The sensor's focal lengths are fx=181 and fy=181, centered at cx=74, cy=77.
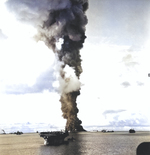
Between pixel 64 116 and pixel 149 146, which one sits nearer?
pixel 149 146

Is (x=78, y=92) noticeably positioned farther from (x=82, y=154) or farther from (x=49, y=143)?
(x=82, y=154)

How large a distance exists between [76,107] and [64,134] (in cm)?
2928

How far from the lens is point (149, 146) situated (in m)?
7.80

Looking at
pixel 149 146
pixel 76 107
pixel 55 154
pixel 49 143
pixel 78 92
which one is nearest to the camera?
pixel 149 146

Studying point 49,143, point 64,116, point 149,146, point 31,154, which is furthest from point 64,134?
point 149,146

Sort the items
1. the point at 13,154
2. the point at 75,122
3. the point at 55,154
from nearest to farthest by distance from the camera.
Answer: the point at 55,154 < the point at 13,154 < the point at 75,122

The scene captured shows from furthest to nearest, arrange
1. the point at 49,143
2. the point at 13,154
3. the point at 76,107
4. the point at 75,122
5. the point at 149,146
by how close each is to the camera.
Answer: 1. the point at 75,122
2. the point at 76,107
3. the point at 49,143
4. the point at 13,154
5. the point at 149,146

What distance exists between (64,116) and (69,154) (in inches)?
1947

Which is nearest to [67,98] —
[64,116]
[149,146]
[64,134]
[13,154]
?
[64,116]

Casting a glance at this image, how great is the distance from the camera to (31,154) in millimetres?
31500

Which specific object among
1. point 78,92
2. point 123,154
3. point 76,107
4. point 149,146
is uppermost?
point 78,92

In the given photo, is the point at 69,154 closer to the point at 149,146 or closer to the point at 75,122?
the point at 149,146

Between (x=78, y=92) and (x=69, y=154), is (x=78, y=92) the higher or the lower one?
the higher one

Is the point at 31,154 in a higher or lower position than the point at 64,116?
lower
